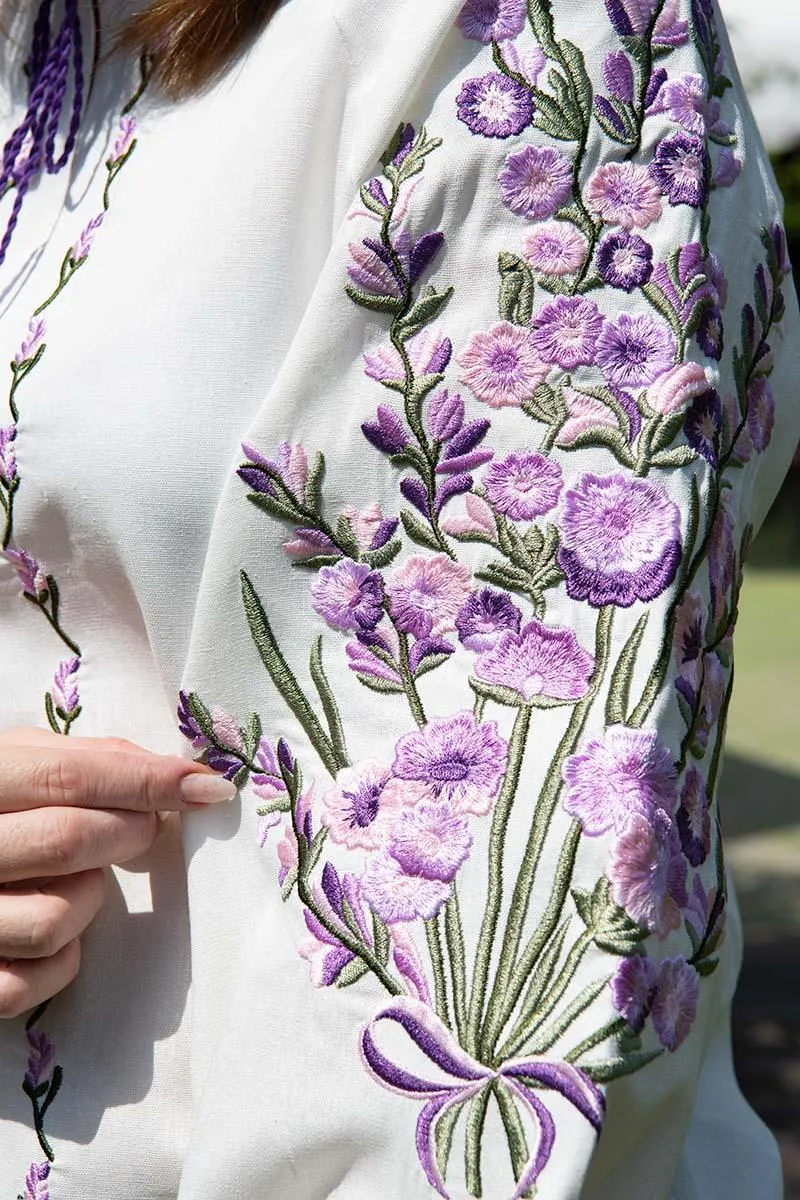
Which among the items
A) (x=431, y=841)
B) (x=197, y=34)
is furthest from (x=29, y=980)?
(x=197, y=34)

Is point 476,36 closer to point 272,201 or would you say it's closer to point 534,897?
point 272,201

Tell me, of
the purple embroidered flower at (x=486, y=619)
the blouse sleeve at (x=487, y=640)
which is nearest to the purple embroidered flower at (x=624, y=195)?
the blouse sleeve at (x=487, y=640)

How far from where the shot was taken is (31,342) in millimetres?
783

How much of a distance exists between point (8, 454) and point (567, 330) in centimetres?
32

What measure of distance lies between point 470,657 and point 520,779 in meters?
0.07

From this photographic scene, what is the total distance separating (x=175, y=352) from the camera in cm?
74

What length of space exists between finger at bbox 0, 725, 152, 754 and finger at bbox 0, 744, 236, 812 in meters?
0.01

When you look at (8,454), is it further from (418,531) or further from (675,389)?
(675,389)

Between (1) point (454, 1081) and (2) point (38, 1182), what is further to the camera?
(2) point (38, 1182)

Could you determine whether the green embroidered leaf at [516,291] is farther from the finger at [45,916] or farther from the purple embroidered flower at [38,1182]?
the purple embroidered flower at [38,1182]

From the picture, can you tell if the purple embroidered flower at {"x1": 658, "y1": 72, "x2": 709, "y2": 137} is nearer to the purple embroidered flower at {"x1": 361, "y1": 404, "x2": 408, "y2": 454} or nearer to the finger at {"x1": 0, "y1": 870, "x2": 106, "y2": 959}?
the purple embroidered flower at {"x1": 361, "y1": 404, "x2": 408, "y2": 454}

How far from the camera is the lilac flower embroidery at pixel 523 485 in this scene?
2.22 ft

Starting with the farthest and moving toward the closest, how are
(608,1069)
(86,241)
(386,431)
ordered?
(86,241), (386,431), (608,1069)

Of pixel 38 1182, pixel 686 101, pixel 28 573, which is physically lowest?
pixel 38 1182
